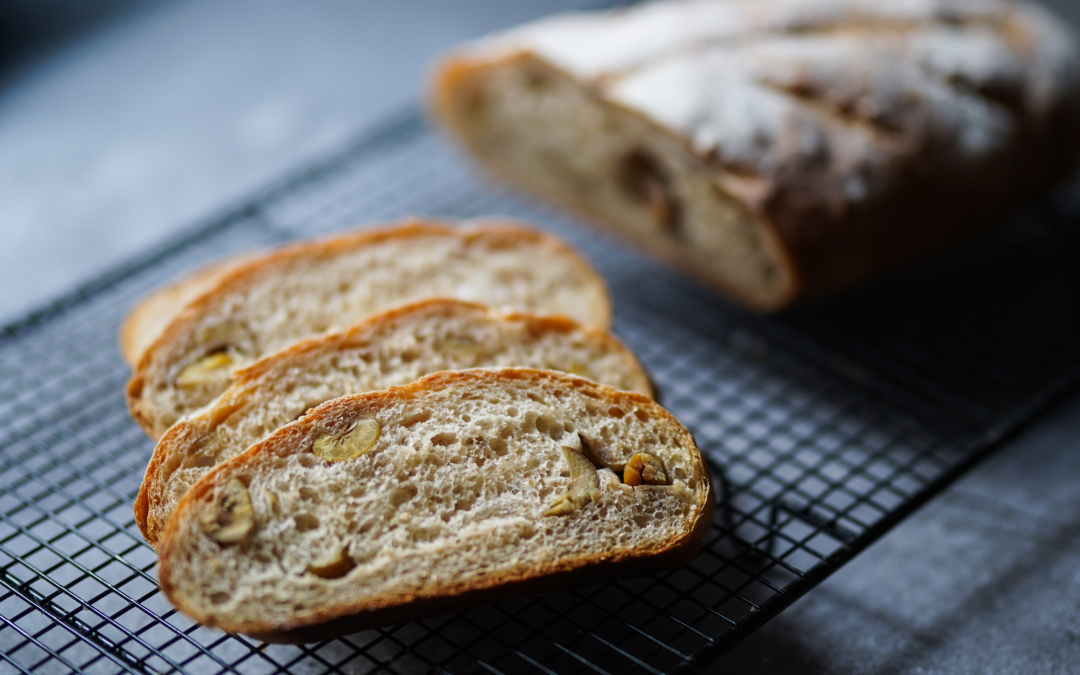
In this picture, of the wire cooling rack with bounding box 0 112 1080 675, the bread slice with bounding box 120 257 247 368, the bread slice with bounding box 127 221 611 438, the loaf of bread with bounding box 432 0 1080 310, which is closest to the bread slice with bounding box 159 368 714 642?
the wire cooling rack with bounding box 0 112 1080 675

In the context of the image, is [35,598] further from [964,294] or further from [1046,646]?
[964,294]

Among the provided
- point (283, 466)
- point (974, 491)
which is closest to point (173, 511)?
point (283, 466)

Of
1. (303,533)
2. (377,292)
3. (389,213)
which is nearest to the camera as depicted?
(303,533)

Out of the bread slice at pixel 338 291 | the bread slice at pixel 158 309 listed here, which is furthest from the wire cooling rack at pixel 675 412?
the bread slice at pixel 338 291

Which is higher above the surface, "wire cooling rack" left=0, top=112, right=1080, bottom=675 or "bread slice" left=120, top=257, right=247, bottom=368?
"bread slice" left=120, top=257, right=247, bottom=368

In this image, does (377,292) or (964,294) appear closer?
(377,292)

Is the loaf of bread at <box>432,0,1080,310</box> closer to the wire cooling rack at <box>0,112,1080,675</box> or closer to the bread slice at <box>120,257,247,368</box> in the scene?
the wire cooling rack at <box>0,112,1080,675</box>

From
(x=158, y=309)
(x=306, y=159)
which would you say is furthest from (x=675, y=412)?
(x=306, y=159)
